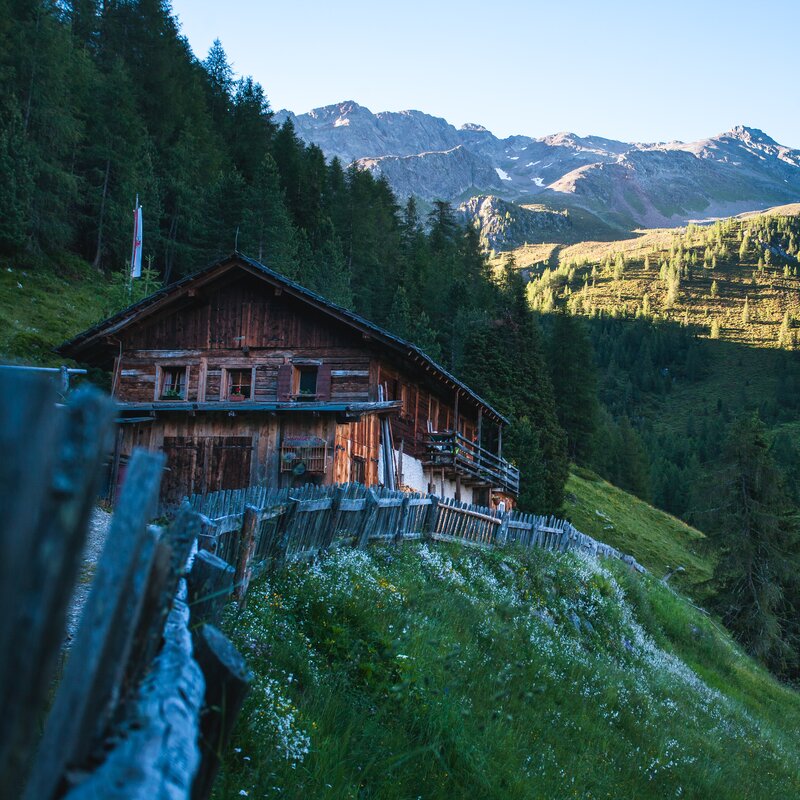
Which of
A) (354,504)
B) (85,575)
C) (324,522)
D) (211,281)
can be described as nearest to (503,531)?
(354,504)

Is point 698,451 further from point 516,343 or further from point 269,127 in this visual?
point 269,127

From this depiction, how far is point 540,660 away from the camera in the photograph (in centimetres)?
1109

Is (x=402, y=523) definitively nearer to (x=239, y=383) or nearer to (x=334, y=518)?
(x=334, y=518)

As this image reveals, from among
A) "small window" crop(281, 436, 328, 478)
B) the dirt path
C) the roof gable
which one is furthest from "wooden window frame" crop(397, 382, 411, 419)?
the dirt path

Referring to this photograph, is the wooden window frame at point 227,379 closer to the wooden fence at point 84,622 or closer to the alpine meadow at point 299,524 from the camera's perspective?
the alpine meadow at point 299,524

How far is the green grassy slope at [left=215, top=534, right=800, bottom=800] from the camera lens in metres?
5.61

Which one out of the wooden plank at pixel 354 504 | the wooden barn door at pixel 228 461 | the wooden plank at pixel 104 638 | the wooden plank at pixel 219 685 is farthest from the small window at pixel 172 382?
the wooden plank at pixel 104 638

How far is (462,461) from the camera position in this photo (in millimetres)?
34031

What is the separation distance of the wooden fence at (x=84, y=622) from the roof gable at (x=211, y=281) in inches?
948

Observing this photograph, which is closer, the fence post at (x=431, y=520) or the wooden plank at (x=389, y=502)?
→ the wooden plank at (x=389, y=502)

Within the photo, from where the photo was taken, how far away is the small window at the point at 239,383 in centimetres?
2797

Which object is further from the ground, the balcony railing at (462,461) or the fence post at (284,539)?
the fence post at (284,539)

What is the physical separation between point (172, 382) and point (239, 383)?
279 cm

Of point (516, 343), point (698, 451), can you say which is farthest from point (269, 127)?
point (698, 451)
